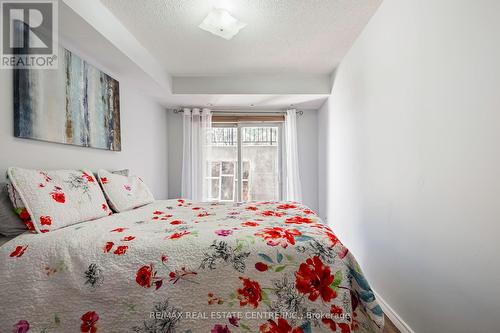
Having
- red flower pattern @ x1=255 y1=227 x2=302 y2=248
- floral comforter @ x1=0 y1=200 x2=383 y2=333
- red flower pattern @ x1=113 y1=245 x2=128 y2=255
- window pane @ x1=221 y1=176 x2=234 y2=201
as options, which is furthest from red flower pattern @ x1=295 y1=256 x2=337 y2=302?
window pane @ x1=221 y1=176 x2=234 y2=201

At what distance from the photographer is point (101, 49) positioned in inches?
82.6

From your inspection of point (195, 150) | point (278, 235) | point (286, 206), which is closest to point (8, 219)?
point (278, 235)

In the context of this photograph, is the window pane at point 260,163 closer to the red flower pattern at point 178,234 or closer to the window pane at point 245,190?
the window pane at point 245,190

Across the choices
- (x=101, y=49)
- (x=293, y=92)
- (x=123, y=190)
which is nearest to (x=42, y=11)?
(x=101, y=49)

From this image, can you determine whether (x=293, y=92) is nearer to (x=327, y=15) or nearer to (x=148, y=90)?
(x=327, y=15)

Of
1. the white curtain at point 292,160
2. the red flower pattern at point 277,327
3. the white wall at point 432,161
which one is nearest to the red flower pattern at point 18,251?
the red flower pattern at point 277,327

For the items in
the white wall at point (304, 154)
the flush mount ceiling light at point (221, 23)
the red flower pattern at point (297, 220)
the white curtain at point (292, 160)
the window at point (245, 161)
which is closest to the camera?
the red flower pattern at point (297, 220)

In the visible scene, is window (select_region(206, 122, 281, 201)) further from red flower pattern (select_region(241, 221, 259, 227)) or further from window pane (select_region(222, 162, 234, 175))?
red flower pattern (select_region(241, 221, 259, 227))

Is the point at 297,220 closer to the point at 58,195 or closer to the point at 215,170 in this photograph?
the point at 58,195

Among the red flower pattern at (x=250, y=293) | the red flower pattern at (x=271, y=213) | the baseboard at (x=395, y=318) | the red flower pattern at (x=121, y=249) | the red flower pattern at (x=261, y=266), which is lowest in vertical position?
the baseboard at (x=395, y=318)

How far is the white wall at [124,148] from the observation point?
150 centimetres

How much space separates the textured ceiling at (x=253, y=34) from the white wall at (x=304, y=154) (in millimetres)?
1053

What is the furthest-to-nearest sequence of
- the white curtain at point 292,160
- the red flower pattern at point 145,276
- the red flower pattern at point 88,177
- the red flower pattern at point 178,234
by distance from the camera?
the white curtain at point 292,160, the red flower pattern at point 88,177, the red flower pattern at point 178,234, the red flower pattern at point 145,276

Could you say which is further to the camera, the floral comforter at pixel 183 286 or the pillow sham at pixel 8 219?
the pillow sham at pixel 8 219
